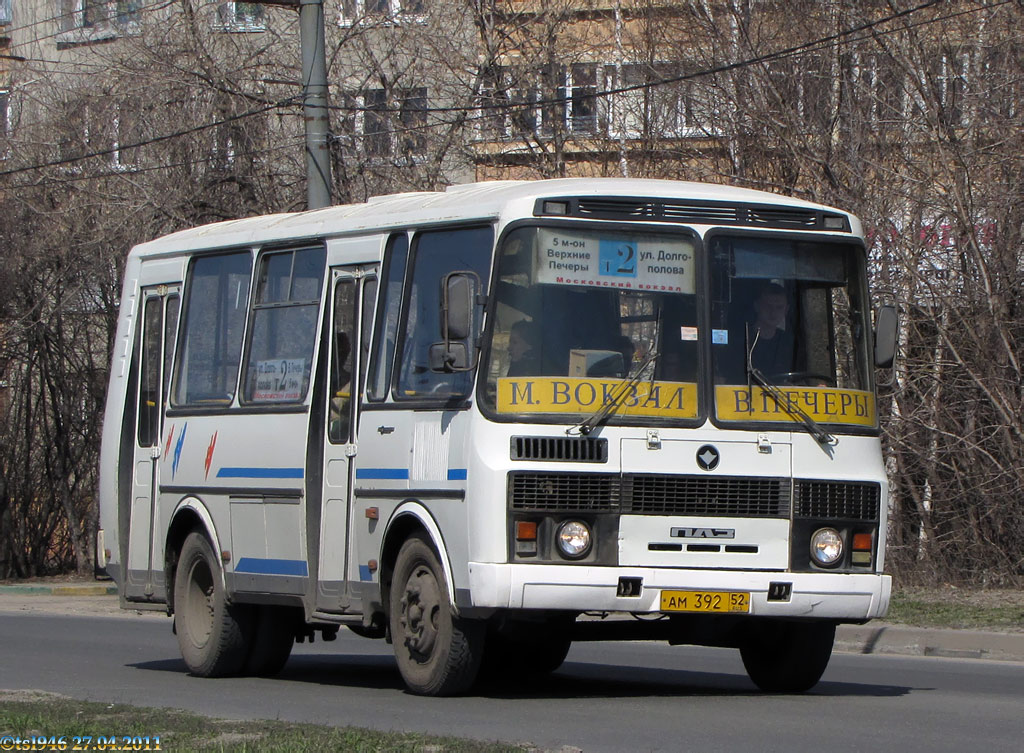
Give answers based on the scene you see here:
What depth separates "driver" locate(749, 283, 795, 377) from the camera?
34.8ft

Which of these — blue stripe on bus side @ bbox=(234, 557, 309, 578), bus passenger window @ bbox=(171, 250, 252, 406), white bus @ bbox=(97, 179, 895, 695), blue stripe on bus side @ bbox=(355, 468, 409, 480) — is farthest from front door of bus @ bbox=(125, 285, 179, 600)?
blue stripe on bus side @ bbox=(355, 468, 409, 480)

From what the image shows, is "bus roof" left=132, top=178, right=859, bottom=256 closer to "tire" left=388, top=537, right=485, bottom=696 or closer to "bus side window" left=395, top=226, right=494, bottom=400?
"bus side window" left=395, top=226, right=494, bottom=400

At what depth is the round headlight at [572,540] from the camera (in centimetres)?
1004

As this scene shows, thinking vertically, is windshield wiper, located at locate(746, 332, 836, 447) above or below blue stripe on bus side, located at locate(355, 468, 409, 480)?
above

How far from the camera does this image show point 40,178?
27406 millimetres

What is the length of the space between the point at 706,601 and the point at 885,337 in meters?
1.99

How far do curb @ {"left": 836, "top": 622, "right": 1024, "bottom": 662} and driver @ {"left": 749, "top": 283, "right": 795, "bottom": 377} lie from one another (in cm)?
524

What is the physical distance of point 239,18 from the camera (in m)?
26.8

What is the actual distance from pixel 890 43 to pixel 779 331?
37.4 feet

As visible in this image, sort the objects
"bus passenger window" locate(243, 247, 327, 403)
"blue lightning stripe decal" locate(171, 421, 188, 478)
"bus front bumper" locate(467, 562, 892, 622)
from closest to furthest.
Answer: "bus front bumper" locate(467, 562, 892, 622) < "bus passenger window" locate(243, 247, 327, 403) < "blue lightning stripe decal" locate(171, 421, 188, 478)

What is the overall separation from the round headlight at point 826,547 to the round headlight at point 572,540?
1337mm

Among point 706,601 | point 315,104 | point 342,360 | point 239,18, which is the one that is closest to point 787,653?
point 706,601

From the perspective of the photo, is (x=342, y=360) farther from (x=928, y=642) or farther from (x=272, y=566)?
(x=928, y=642)

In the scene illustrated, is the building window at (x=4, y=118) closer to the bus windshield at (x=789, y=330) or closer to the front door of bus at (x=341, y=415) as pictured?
the front door of bus at (x=341, y=415)
